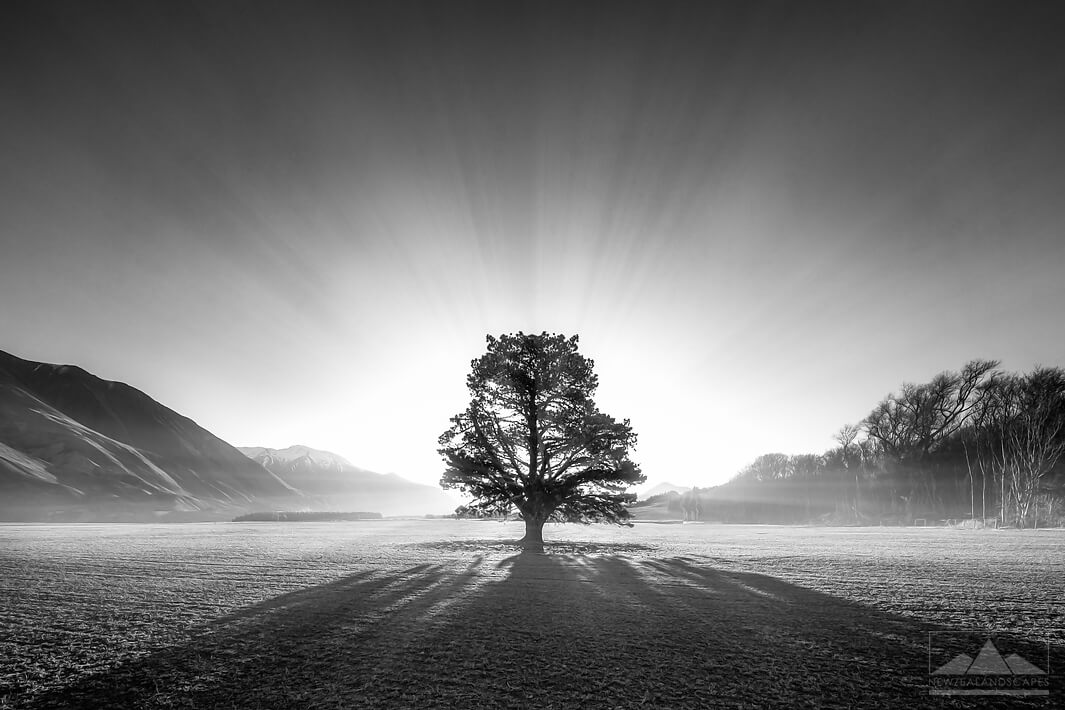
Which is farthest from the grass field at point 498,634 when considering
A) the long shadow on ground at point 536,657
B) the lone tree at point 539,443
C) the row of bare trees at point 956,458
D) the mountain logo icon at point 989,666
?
the row of bare trees at point 956,458

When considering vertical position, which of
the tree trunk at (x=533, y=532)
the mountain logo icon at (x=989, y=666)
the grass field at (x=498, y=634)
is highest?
the mountain logo icon at (x=989, y=666)

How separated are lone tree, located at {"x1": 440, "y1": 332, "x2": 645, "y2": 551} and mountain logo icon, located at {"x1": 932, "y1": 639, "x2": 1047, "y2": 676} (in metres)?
18.9

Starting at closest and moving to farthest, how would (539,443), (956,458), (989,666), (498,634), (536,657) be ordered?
(989,666)
(536,657)
(498,634)
(539,443)
(956,458)

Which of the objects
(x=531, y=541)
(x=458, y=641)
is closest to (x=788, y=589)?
(x=458, y=641)

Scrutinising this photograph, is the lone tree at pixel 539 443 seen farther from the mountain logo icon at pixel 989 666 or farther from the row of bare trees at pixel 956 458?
the row of bare trees at pixel 956 458

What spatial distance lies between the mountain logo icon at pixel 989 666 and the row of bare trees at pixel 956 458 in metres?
57.5

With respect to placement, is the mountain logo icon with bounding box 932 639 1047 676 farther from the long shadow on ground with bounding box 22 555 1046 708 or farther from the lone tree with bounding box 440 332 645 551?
the lone tree with bounding box 440 332 645 551

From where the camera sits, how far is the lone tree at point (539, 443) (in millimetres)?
25234

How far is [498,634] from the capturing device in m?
7.47

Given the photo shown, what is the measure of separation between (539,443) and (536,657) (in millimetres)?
19636

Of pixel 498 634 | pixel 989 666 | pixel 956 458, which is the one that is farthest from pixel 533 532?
pixel 956 458

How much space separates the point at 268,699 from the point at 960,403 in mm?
82760

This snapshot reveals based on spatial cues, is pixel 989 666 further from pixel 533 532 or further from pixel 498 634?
pixel 533 532

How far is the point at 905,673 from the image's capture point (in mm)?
5629
